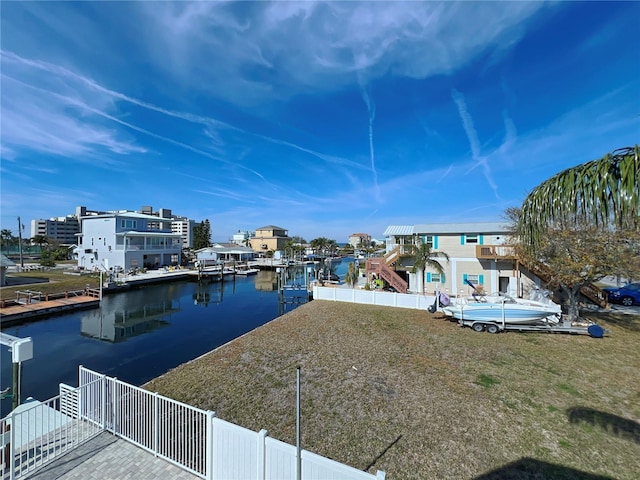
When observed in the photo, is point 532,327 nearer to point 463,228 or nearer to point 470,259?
point 470,259

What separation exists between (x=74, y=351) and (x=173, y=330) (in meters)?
5.27

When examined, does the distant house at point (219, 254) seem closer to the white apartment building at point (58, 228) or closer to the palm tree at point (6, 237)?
the palm tree at point (6, 237)

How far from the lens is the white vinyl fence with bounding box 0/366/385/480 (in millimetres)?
4270

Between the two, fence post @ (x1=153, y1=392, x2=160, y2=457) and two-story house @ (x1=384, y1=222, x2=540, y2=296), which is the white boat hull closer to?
two-story house @ (x1=384, y1=222, x2=540, y2=296)

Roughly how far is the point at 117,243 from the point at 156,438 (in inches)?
1733

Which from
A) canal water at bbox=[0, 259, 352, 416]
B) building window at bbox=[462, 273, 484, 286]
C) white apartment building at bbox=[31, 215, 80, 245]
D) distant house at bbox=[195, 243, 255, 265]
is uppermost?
white apartment building at bbox=[31, 215, 80, 245]

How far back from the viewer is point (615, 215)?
228 cm

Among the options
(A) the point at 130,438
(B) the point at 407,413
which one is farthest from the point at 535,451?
(A) the point at 130,438

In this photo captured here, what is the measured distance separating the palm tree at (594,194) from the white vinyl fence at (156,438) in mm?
3448

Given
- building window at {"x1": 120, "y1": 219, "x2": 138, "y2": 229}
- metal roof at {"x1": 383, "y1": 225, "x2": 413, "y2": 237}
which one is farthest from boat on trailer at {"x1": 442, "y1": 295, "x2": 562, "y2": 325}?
building window at {"x1": 120, "y1": 219, "x2": 138, "y2": 229}

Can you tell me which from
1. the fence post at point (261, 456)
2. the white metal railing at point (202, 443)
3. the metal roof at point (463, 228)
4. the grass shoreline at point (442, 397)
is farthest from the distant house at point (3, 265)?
the metal roof at point (463, 228)

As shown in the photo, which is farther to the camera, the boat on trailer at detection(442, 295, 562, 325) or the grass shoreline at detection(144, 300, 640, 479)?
the boat on trailer at detection(442, 295, 562, 325)

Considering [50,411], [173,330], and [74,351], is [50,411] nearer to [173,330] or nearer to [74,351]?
[74,351]

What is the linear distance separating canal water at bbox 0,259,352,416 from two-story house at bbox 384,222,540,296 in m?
12.9
